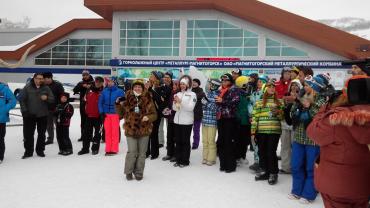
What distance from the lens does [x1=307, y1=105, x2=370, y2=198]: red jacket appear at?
7.45ft

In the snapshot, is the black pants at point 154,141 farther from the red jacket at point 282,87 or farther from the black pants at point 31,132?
the red jacket at point 282,87

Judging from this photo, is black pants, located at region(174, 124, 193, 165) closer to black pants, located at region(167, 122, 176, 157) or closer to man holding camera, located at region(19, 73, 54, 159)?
black pants, located at region(167, 122, 176, 157)

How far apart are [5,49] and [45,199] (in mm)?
35744

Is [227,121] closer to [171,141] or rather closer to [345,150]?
[171,141]

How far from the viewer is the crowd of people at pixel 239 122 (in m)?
2.35

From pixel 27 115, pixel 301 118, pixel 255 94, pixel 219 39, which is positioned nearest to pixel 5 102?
pixel 27 115

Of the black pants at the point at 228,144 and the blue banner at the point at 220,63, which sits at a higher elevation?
the blue banner at the point at 220,63

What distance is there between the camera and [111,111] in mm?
6441

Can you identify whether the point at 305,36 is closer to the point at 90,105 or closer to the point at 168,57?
the point at 168,57

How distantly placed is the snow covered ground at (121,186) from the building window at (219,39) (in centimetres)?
1954

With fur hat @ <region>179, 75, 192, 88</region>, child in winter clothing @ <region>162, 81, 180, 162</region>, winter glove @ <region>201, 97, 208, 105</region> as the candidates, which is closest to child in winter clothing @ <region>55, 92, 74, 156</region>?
child in winter clothing @ <region>162, 81, 180, 162</region>

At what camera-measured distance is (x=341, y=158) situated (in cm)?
233

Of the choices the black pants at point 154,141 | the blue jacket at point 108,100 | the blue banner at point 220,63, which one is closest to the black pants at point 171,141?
the black pants at point 154,141

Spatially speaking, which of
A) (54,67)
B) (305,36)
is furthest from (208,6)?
(54,67)
